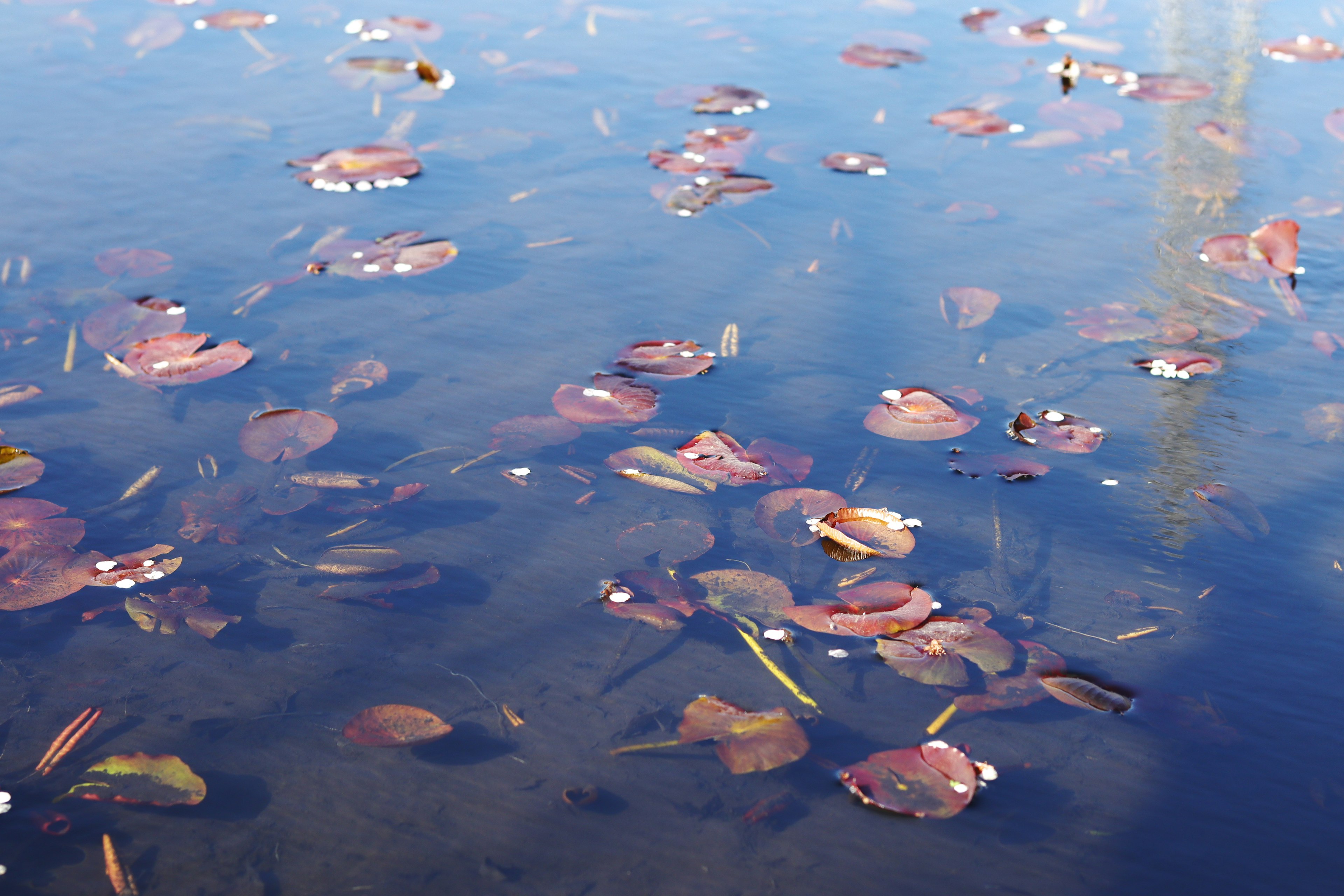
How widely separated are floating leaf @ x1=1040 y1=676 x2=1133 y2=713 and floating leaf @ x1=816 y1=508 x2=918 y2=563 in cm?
50

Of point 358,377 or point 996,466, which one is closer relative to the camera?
point 996,466

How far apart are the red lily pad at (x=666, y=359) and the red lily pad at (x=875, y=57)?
3.27 meters

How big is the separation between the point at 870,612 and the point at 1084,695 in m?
0.51

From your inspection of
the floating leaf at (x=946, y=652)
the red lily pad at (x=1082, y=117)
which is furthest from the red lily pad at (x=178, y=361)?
the red lily pad at (x=1082, y=117)

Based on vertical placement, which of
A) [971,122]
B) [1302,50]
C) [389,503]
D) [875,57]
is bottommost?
[389,503]

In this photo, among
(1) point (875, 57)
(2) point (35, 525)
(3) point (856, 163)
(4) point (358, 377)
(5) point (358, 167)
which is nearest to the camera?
(2) point (35, 525)

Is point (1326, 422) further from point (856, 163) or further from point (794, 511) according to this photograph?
point (856, 163)

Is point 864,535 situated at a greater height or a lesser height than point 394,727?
greater

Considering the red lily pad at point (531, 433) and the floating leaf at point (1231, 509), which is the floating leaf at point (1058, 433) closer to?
the floating leaf at point (1231, 509)

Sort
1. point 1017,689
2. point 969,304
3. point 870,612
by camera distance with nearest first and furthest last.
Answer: point 1017,689 → point 870,612 → point 969,304

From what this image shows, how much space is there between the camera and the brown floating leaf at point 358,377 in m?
3.18

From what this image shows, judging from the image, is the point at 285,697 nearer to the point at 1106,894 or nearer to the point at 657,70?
the point at 1106,894

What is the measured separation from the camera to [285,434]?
294 cm

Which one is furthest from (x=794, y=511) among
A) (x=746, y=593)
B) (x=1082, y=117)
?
(x=1082, y=117)
